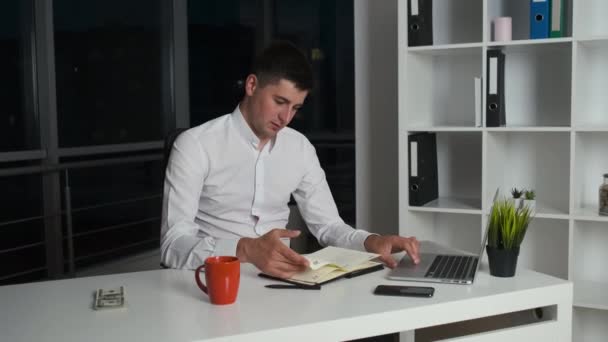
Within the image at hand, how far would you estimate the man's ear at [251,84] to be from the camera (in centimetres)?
204

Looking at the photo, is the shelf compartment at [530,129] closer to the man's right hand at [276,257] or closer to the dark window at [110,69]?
the man's right hand at [276,257]

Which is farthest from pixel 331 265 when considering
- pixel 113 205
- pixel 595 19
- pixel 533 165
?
pixel 113 205

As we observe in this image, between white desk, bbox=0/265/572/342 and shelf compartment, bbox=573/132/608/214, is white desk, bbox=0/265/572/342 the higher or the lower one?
the lower one

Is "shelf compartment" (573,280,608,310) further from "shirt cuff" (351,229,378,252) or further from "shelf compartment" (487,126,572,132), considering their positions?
"shirt cuff" (351,229,378,252)

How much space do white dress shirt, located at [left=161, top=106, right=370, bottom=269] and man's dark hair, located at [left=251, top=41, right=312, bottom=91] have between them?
0.18 meters

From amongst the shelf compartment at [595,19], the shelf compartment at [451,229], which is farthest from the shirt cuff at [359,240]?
the shelf compartment at [595,19]

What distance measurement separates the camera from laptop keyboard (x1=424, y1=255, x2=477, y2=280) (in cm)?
153

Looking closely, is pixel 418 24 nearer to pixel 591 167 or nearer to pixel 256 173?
pixel 591 167

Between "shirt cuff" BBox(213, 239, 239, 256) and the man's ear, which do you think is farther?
the man's ear

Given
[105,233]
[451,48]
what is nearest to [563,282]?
[451,48]

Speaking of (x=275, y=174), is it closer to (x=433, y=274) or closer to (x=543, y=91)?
(x=433, y=274)

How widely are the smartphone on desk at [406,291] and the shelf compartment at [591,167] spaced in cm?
149

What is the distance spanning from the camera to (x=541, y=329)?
147 cm

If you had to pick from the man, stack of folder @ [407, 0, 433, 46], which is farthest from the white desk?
stack of folder @ [407, 0, 433, 46]
